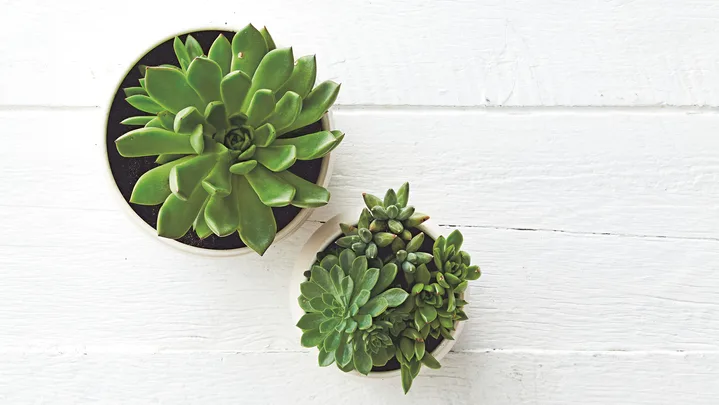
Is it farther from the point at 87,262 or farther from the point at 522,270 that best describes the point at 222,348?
the point at 522,270

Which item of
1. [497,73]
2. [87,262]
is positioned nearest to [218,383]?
[87,262]

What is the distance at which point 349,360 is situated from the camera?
73cm

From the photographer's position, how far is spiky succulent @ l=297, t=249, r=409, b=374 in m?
0.72

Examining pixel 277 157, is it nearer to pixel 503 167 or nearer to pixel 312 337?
pixel 312 337

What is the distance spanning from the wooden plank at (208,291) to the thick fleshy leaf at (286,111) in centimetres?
27

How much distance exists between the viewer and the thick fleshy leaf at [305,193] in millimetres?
680

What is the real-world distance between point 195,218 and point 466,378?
0.45m

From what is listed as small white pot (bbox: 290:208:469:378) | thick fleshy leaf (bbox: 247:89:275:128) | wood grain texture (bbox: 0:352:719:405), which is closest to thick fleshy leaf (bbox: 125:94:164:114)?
thick fleshy leaf (bbox: 247:89:275:128)

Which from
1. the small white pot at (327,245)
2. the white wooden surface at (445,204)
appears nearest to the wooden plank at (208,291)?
the white wooden surface at (445,204)

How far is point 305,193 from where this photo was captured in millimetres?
693

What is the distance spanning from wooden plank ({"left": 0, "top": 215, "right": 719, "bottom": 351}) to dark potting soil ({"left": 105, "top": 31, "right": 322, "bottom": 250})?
0.44 ft

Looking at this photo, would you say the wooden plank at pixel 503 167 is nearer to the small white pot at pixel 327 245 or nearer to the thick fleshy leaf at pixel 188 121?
the small white pot at pixel 327 245

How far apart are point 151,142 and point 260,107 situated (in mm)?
107

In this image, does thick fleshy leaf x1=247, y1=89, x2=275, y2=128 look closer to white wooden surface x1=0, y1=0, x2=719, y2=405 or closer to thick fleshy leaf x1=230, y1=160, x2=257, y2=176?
thick fleshy leaf x1=230, y1=160, x2=257, y2=176
